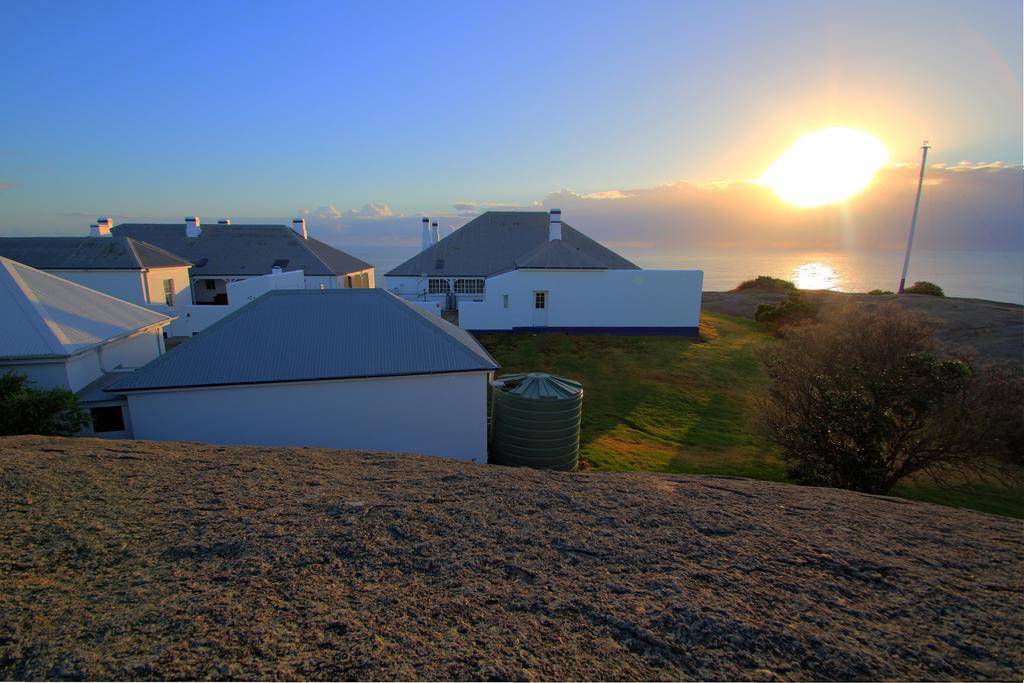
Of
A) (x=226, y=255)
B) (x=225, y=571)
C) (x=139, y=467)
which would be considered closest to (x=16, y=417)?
(x=139, y=467)

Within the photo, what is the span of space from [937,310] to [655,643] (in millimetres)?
35349

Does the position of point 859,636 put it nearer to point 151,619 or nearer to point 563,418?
point 151,619

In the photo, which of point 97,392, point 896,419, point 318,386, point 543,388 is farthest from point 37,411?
point 896,419

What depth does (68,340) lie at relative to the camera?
11.2 m

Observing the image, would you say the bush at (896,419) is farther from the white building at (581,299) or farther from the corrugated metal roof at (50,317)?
the corrugated metal roof at (50,317)

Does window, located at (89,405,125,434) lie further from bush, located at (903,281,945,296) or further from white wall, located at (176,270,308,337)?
bush, located at (903,281,945,296)

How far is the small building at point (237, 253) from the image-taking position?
31906mm

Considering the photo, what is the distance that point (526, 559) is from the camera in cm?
445

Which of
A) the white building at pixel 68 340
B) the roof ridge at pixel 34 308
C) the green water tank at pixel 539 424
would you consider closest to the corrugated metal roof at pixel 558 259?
the green water tank at pixel 539 424

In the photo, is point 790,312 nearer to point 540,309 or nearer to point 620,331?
point 620,331

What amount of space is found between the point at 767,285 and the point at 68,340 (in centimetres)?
5266

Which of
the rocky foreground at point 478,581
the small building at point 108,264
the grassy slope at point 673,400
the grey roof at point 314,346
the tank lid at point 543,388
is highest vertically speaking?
the small building at point 108,264

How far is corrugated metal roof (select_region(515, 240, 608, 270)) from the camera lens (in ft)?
85.1

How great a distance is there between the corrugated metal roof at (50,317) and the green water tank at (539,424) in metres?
10.00
